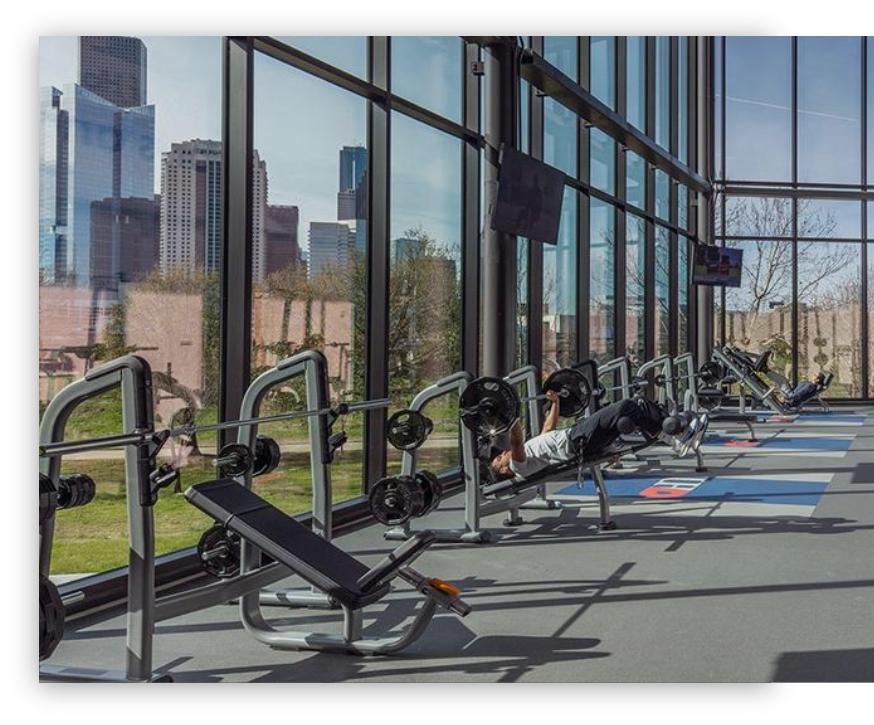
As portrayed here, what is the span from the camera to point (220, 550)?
9.39ft

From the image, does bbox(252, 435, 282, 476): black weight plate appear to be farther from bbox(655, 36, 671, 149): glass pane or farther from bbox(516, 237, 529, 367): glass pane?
bbox(655, 36, 671, 149): glass pane

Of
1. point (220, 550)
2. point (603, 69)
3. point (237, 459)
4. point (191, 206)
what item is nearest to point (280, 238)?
point (191, 206)

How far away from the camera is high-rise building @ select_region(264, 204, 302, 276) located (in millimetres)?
4207

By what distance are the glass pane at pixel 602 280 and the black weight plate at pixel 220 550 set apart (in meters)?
6.06

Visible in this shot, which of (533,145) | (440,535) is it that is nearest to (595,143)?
(533,145)

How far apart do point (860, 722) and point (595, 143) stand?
693cm

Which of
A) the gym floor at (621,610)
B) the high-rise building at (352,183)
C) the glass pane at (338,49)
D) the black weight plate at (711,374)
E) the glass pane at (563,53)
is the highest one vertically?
the glass pane at (563,53)

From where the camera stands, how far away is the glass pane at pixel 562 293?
24.5ft

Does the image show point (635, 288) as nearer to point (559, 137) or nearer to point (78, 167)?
point (559, 137)

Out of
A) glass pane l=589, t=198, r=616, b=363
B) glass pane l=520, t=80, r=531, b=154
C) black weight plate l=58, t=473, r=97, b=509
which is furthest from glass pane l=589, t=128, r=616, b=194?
black weight plate l=58, t=473, r=97, b=509

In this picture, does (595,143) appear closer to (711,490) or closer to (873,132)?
(711,490)

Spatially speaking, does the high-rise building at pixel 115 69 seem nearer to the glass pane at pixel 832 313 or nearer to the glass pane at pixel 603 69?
the glass pane at pixel 603 69

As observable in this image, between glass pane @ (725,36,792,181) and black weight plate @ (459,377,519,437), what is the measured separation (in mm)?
10018

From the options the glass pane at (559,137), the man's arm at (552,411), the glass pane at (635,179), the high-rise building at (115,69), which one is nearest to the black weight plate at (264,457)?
the high-rise building at (115,69)
